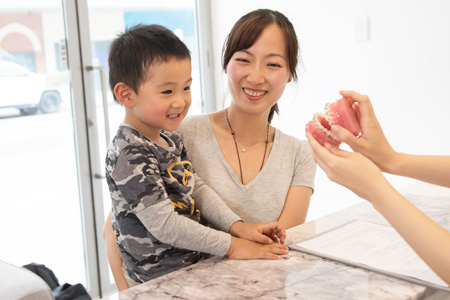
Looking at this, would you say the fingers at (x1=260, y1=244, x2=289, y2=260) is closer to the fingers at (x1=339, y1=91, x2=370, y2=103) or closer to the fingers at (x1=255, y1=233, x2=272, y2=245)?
the fingers at (x1=255, y1=233, x2=272, y2=245)

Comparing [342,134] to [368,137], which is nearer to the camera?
[342,134]

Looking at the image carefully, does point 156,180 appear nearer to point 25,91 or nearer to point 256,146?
point 256,146

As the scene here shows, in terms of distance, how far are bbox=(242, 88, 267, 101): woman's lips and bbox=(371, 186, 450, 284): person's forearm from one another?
0.70 meters

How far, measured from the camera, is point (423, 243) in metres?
0.98

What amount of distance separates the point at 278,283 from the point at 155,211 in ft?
1.06

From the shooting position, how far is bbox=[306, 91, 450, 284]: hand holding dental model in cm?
98

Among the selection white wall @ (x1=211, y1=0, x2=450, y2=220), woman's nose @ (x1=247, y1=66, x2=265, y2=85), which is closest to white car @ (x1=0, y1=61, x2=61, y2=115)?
white wall @ (x1=211, y1=0, x2=450, y2=220)

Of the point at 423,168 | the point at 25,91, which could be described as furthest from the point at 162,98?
the point at 25,91

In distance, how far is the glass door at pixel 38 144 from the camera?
2.82 m

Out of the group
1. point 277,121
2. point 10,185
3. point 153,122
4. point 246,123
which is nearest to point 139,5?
point 277,121

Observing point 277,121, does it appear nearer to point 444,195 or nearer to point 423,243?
point 444,195

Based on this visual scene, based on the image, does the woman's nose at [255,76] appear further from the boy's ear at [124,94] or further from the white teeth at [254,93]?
the boy's ear at [124,94]

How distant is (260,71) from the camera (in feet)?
5.32

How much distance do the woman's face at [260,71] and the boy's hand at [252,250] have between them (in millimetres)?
503
